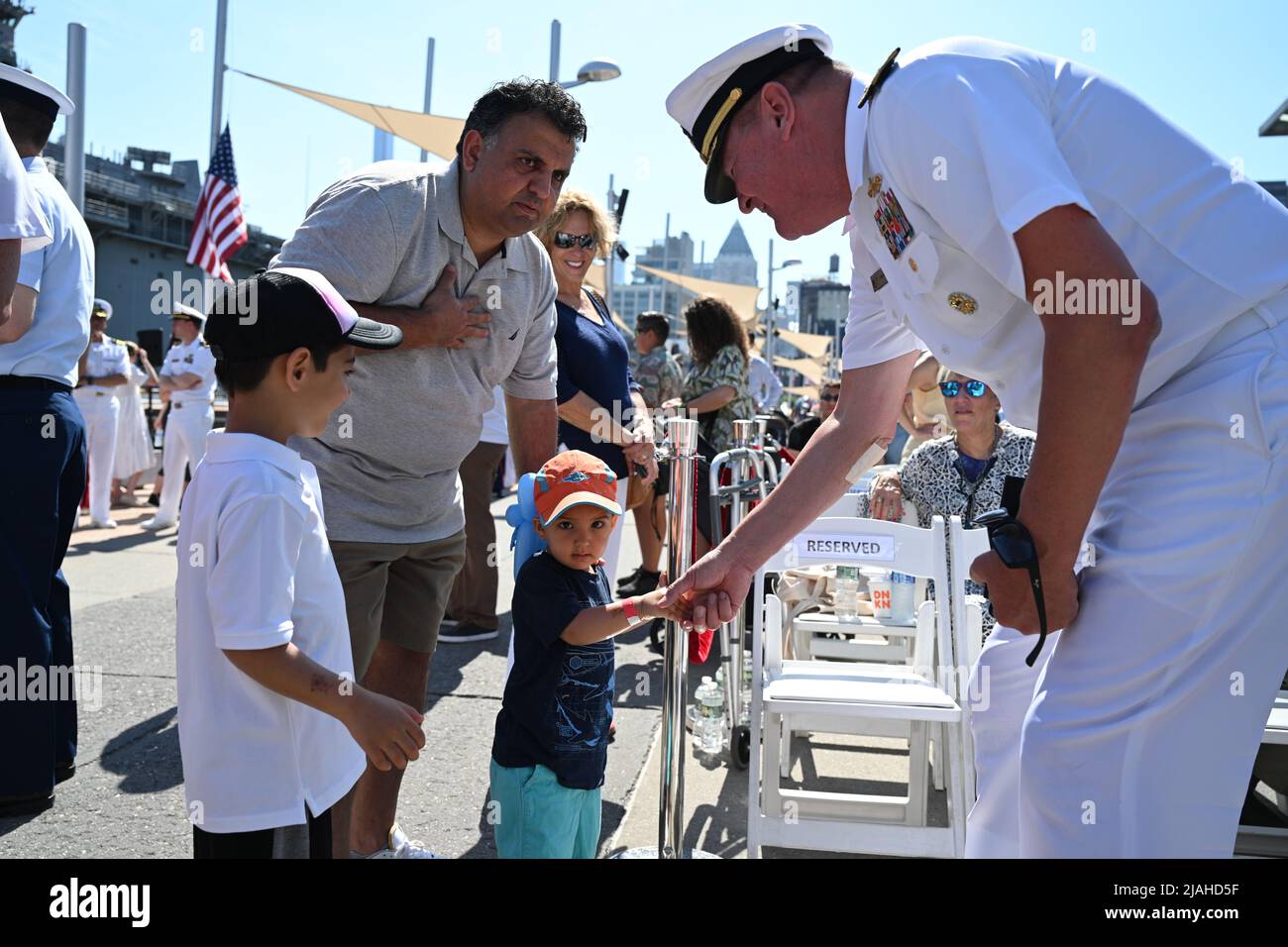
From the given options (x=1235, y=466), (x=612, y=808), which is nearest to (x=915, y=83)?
(x=1235, y=466)

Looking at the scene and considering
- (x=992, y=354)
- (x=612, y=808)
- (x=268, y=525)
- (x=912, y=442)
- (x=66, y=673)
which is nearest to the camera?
(x=992, y=354)

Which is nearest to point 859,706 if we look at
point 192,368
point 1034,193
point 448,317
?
point 448,317

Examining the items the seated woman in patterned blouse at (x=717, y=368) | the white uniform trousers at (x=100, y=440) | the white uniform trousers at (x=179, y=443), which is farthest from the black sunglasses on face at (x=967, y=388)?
the white uniform trousers at (x=100, y=440)

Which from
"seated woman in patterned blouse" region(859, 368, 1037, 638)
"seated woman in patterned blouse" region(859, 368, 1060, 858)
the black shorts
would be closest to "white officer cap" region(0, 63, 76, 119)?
the black shorts

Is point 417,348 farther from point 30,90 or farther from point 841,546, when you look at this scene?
point 841,546

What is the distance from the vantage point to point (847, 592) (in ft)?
17.0

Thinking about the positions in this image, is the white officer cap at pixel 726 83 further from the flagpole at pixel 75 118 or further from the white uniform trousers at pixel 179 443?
the flagpole at pixel 75 118

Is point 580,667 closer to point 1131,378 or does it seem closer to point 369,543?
point 369,543

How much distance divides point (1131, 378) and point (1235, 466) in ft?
0.75

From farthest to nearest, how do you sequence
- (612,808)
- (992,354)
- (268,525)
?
(612,808), (268,525), (992,354)

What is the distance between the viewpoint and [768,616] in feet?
12.3

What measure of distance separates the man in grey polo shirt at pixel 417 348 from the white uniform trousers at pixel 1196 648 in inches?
75.0

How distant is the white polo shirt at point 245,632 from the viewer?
6.49ft

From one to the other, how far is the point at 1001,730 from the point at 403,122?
39.8ft
